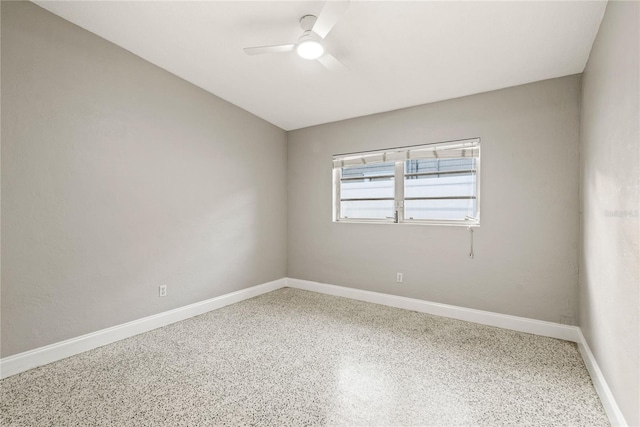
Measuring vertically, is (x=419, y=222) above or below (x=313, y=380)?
above

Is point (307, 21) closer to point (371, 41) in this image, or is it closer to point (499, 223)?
point (371, 41)

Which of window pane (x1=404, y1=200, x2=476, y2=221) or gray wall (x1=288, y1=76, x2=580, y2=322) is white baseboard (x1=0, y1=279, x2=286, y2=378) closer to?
gray wall (x1=288, y1=76, x2=580, y2=322)

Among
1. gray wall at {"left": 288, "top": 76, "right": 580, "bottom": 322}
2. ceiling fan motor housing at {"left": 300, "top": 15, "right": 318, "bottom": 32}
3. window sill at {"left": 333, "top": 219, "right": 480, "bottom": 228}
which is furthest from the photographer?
window sill at {"left": 333, "top": 219, "right": 480, "bottom": 228}

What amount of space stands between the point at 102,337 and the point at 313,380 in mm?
1977

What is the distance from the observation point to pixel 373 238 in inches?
155

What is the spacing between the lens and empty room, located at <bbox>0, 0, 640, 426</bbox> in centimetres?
182

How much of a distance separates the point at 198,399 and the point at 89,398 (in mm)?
703

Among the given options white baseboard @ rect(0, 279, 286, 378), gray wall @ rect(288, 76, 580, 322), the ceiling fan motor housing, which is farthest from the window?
white baseboard @ rect(0, 279, 286, 378)

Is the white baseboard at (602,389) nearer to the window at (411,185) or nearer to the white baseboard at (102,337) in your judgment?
the window at (411,185)

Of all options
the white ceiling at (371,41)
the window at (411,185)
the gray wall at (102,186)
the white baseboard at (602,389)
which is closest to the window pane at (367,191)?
the window at (411,185)

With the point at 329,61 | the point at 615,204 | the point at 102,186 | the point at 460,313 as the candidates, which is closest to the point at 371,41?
the point at 329,61

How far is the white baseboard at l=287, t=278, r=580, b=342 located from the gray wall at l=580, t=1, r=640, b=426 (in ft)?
1.20

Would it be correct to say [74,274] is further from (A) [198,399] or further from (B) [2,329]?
(A) [198,399]

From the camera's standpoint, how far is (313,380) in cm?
208
